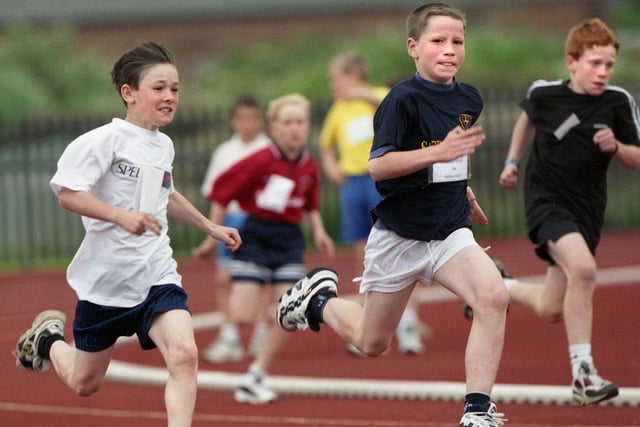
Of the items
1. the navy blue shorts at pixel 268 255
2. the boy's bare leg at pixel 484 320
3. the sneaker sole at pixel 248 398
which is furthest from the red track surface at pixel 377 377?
the boy's bare leg at pixel 484 320

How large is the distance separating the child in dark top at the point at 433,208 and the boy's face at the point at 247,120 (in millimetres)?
5389

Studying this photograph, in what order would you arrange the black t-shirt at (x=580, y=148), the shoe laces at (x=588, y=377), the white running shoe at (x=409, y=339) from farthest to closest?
the white running shoe at (x=409, y=339), the black t-shirt at (x=580, y=148), the shoe laces at (x=588, y=377)

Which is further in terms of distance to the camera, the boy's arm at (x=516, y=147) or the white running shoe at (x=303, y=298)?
the boy's arm at (x=516, y=147)

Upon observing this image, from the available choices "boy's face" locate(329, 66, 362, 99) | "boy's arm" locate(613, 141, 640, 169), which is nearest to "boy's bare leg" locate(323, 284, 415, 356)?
"boy's arm" locate(613, 141, 640, 169)

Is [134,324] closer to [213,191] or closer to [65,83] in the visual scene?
[213,191]

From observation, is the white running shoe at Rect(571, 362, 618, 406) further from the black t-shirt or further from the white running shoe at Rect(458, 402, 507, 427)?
the white running shoe at Rect(458, 402, 507, 427)

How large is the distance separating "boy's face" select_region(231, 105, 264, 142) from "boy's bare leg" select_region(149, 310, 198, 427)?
18.9ft

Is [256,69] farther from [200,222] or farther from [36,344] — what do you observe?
[200,222]

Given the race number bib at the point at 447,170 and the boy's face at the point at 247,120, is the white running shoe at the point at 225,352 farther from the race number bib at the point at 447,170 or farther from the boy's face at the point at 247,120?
the race number bib at the point at 447,170

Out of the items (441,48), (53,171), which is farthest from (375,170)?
(53,171)

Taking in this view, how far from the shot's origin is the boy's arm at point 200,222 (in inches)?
277

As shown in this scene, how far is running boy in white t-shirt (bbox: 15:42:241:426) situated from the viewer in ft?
22.0

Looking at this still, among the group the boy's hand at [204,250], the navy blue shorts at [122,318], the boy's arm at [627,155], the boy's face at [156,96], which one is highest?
the boy's face at [156,96]

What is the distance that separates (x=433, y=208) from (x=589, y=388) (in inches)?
64.0
